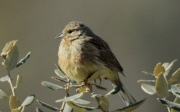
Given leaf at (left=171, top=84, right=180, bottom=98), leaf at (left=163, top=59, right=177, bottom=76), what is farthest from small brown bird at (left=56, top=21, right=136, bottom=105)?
leaf at (left=171, top=84, right=180, bottom=98)

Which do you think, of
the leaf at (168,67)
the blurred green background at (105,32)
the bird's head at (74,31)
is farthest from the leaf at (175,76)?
the blurred green background at (105,32)

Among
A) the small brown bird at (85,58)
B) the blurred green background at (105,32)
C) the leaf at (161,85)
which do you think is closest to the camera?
the leaf at (161,85)

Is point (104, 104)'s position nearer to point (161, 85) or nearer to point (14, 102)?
point (161, 85)

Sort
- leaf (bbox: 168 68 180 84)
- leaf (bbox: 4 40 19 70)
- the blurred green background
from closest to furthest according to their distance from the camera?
1. leaf (bbox: 168 68 180 84)
2. leaf (bbox: 4 40 19 70)
3. the blurred green background

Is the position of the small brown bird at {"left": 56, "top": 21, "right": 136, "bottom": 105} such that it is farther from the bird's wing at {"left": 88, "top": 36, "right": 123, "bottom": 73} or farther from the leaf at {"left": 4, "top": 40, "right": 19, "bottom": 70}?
the leaf at {"left": 4, "top": 40, "right": 19, "bottom": 70}

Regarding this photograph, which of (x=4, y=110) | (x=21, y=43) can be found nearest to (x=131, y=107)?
(x=4, y=110)

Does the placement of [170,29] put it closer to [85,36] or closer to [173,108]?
[85,36]

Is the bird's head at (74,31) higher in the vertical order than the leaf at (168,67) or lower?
lower

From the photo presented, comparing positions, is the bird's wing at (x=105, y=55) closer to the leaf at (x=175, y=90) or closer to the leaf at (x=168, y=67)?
the leaf at (x=168, y=67)
